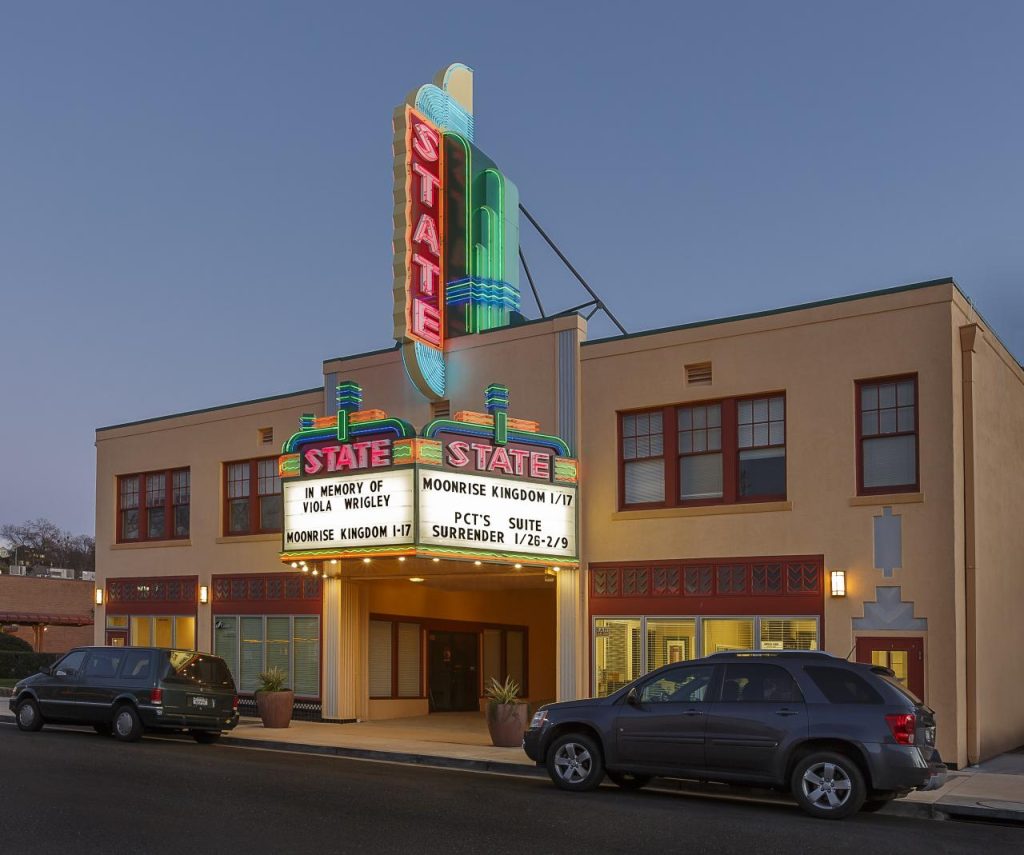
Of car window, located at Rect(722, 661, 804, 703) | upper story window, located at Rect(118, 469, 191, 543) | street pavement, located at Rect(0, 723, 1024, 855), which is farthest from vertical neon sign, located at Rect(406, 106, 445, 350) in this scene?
car window, located at Rect(722, 661, 804, 703)

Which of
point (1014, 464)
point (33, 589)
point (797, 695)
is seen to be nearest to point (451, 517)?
point (797, 695)

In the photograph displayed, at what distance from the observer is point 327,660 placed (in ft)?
85.6

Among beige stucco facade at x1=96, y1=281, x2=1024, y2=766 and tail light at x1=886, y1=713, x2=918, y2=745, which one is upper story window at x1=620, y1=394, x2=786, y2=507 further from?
tail light at x1=886, y1=713, x2=918, y2=745

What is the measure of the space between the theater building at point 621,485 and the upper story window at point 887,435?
4cm

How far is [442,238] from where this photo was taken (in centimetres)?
2456

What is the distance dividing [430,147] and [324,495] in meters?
7.29

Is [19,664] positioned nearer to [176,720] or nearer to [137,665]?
[137,665]

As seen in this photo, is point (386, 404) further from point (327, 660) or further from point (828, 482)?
point (828, 482)

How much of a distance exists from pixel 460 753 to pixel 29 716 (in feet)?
27.9

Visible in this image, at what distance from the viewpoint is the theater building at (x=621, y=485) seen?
19391mm

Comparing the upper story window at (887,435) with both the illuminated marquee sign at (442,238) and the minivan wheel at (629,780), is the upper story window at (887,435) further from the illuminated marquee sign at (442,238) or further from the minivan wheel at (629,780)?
the illuminated marquee sign at (442,238)

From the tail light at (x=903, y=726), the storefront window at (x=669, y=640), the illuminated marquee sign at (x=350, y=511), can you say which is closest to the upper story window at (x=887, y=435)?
the storefront window at (x=669, y=640)

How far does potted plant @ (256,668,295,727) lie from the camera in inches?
963

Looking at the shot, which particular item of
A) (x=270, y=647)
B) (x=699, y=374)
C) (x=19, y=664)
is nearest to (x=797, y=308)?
(x=699, y=374)
